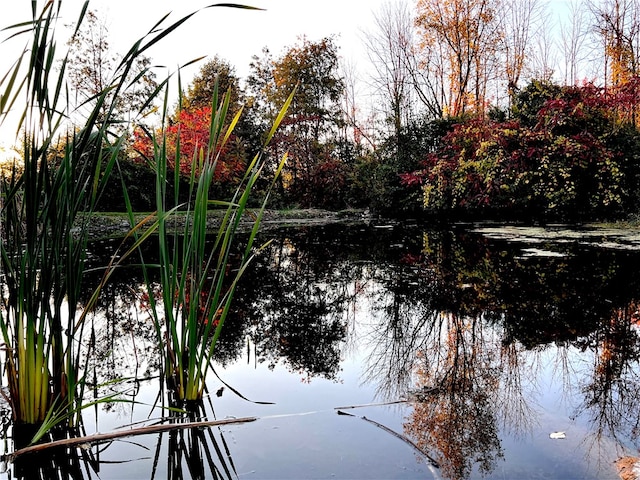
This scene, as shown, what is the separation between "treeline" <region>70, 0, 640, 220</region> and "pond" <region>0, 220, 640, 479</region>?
5644mm

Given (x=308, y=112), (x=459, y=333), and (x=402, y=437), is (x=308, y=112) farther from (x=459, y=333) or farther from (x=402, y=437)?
(x=402, y=437)

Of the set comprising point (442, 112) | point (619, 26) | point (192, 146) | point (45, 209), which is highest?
point (619, 26)

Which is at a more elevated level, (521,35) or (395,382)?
(521,35)

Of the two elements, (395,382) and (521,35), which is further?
(521,35)

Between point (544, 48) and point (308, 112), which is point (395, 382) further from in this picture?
point (544, 48)

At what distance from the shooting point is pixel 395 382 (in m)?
1.83

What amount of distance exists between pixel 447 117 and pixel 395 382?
11437mm

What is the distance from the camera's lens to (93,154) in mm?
1185

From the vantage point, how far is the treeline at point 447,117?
864 cm

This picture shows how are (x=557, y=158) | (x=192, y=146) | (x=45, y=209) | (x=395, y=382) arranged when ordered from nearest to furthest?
1. (x=45, y=209)
2. (x=395, y=382)
3. (x=557, y=158)
4. (x=192, y=146)

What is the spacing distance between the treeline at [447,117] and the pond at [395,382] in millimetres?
5644

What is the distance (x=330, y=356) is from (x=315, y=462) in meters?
0.95

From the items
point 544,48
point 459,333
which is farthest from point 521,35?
point 459,333

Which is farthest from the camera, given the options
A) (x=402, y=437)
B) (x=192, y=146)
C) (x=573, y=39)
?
(x=573, y=39)
